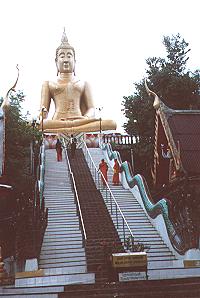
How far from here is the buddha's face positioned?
116 feet

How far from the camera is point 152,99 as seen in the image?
2819 cm

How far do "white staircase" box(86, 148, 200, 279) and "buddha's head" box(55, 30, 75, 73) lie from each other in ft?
50.6

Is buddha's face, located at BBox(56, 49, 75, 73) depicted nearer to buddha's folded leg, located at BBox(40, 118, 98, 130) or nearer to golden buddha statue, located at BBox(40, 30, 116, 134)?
golden buddha statue, located at BBox(40, 30, 116, 134)

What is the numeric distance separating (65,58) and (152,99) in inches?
378

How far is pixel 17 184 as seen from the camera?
66.2 feet

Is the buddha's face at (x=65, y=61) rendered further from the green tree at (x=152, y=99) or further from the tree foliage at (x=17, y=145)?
the tree foliage at (x=17, y=145)

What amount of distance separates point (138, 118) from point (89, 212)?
13.3 m

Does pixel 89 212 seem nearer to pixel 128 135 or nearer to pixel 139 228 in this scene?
pixel 139 228

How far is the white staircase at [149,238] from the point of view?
42.0 ft

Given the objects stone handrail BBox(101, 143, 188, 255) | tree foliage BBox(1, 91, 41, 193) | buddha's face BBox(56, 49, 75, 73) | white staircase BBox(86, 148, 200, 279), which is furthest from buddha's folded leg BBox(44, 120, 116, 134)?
white staircase BBox(86, 148, 200, 279)

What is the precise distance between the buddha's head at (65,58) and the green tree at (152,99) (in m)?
6.19

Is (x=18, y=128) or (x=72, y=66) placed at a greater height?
(x=72, y=66)

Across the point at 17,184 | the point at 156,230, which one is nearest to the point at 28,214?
A: the point at 156,230

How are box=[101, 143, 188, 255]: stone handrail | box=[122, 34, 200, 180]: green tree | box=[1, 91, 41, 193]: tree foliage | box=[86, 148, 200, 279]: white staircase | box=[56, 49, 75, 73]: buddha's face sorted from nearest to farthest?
box=[86, 148, 200, 279]: white staircase, box=[101, 143, 188, 255]: stone handrail, box=[1, 91, 41, 193]: tree foliage, box=[122, 34, 200, 180]: green tree, box=[56, 49, 75, 73]: buddha's face
